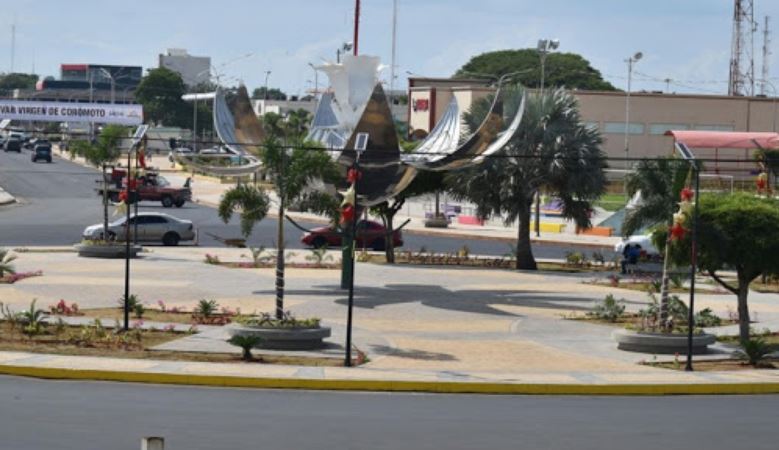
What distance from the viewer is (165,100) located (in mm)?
197625

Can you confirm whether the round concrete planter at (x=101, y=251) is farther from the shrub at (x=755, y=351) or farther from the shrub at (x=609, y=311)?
the shrub at (x=755, y=351)

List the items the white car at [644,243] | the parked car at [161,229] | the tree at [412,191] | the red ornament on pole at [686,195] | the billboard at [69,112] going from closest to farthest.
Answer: the red ornament on pole at [686,195] → the tree at [412,191] → the white car at [644,243] → the parked car at [161,229] → the billboard at [69,112]

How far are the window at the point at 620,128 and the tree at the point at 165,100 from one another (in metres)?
98.4

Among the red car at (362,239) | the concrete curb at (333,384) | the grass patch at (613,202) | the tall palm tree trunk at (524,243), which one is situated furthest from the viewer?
the grass patch at (613,202)

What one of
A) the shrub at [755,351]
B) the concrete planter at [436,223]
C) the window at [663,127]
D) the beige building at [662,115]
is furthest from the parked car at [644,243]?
the window at [663,127]

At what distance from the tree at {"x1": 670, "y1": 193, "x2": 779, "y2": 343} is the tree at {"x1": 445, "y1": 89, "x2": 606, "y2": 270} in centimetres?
1836

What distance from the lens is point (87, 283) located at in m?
40.9

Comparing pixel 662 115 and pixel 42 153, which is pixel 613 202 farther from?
pixel 42 153

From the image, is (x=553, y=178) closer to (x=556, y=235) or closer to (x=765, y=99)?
(x=556, y=235)

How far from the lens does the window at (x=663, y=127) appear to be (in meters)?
109

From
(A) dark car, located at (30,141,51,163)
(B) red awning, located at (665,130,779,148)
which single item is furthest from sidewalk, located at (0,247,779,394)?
(A) dark car, located at (30,141,51,163)

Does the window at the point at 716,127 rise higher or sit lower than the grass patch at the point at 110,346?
higher

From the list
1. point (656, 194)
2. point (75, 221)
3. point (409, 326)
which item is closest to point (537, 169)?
point (656, 194)

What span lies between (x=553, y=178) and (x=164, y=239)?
1677 centimetres
